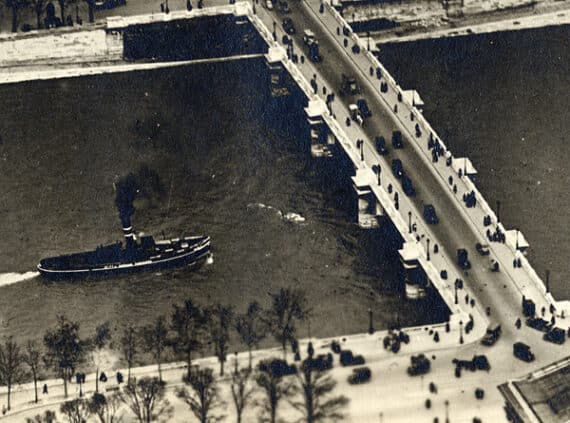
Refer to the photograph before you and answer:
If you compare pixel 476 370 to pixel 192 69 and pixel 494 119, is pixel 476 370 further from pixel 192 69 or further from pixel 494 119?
pixel 192 69

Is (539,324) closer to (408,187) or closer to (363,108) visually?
(408,187)

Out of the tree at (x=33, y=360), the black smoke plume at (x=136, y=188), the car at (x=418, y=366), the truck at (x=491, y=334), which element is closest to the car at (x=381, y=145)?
the black smoke plume at (x=136, y=188)

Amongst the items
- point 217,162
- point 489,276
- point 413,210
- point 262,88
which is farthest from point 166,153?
point 489,276

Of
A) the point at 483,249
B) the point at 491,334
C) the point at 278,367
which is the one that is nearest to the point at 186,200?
the point at 483,249

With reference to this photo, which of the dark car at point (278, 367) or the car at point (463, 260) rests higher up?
the car at point (463, 260)

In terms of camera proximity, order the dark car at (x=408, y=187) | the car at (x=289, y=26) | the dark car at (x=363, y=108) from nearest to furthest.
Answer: the dark car at (x=408, y=187), the dark car at (x=363, y=108), the car at (x=289, y=26)

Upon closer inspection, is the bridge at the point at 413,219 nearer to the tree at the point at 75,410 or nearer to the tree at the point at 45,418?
the tree at the point at 75,410
